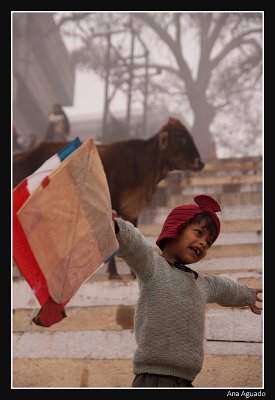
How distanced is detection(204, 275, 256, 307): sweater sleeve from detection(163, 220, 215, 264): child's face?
9.6 inches

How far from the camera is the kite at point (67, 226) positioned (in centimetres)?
196

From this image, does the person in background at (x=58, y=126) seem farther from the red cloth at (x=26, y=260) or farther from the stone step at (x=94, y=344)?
the red cloth at (x=26, y=260)

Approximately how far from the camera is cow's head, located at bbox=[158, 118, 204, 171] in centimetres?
577

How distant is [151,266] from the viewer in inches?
83.2

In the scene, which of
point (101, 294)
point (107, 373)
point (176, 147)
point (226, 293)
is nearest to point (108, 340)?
point (107, 373)

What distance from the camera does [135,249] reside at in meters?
2.04

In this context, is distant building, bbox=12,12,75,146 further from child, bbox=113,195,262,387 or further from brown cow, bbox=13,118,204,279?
child, bbox=113,195,262,387

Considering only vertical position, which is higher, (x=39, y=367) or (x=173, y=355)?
(x=173, y=355)

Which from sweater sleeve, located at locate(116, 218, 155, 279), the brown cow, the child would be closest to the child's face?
the child

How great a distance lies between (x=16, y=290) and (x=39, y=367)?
94 cm

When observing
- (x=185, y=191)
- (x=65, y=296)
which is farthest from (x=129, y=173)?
(x=65, y=296)

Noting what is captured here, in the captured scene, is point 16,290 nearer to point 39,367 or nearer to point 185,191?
point 39,367

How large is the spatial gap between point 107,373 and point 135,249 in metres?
1.30

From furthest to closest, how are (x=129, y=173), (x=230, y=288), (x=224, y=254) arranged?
(x=129, y=173) → (x=224, y=254) → (x=230, y=288)
